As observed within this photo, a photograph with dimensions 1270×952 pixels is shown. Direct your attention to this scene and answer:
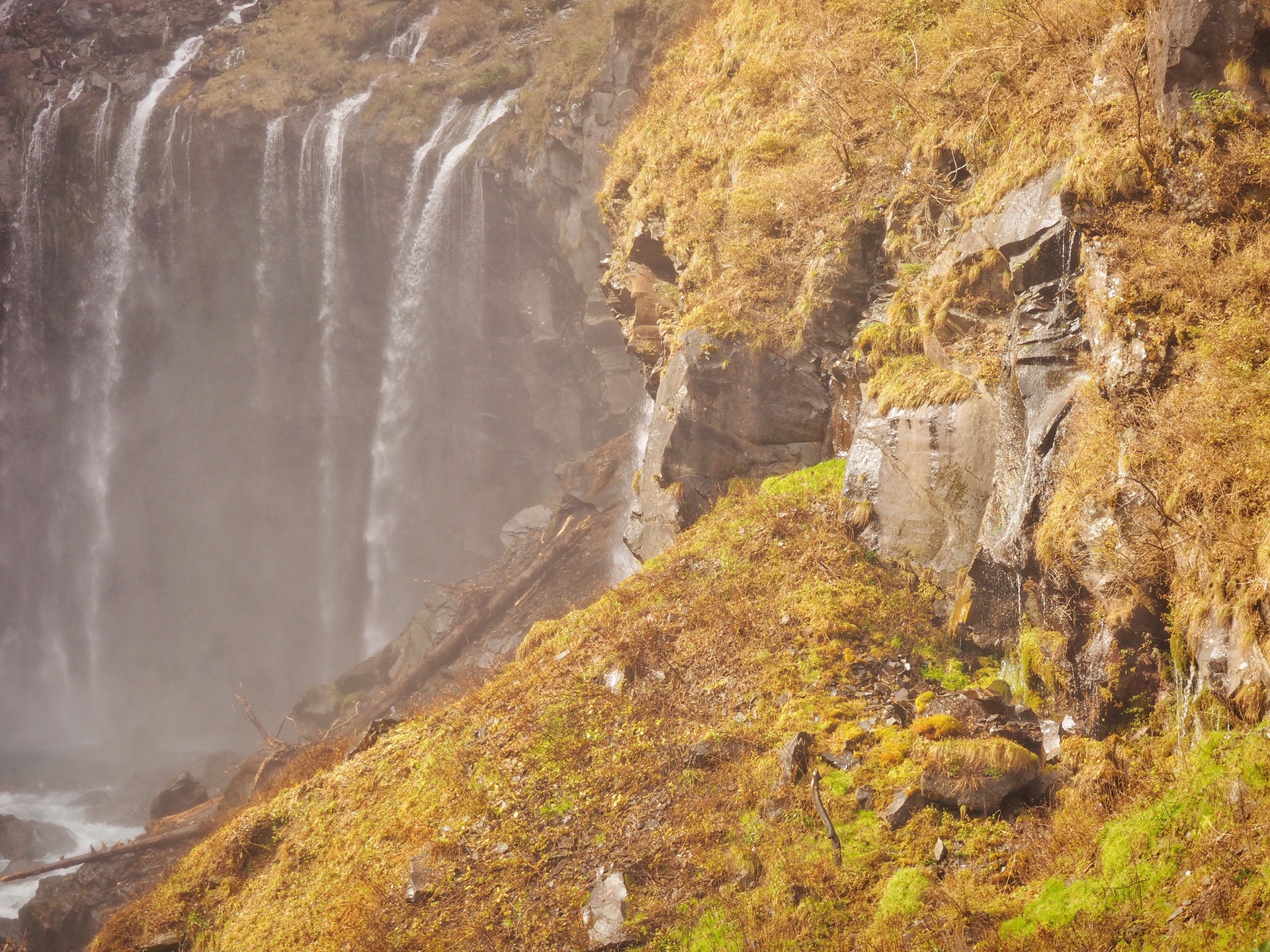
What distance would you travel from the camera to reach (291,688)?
22.2 metres

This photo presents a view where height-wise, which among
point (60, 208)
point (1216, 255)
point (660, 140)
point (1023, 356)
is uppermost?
point (60, 208)

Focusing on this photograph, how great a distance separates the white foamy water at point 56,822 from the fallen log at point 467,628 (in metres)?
6.11

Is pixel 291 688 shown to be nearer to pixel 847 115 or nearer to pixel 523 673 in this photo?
pixel 523 673

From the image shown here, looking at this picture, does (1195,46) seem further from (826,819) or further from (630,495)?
(630,495)

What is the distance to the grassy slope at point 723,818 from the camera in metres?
3.25

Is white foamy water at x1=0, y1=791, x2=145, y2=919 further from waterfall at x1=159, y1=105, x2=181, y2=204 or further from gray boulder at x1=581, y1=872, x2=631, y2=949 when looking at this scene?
waterfall at x1=159, y1=105, x2=181, y2=204

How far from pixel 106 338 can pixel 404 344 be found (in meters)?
10.3

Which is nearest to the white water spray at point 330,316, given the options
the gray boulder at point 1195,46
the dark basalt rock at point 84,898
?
the dark basalt rock at point 84,898

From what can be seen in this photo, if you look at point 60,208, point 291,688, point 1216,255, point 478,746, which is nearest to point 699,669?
point 478,746

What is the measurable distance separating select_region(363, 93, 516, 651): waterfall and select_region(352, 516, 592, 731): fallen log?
745 cm

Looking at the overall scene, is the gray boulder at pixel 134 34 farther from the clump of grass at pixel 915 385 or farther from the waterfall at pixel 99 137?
the clump of grass at pixel 915 385

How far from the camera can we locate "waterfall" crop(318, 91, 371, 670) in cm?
2225

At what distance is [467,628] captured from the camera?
50.7ft

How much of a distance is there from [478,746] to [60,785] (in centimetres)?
1962
